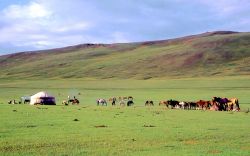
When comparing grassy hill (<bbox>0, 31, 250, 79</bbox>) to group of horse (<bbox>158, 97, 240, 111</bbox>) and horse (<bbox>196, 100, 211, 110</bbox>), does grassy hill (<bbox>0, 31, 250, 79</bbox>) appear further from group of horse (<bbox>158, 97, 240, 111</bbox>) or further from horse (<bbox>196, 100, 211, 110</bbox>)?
horse (<bbox>196, 100, 211, 110</bbox>)

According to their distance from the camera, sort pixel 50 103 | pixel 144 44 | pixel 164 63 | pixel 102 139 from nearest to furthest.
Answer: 1. pixel 102 139
2. pixel 50 103
3. pixel 164 63
4. pixel 144 44

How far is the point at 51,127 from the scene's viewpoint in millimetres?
Answer: 23375

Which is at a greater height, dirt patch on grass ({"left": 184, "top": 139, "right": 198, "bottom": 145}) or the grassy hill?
the grassy hill

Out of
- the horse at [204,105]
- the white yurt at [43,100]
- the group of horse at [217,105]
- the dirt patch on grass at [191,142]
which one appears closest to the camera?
the dirt patch on grass at [191,142]

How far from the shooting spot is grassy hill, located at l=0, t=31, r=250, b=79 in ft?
393

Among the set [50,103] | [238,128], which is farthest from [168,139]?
[50,103]

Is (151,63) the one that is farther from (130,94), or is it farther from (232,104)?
(232,104)

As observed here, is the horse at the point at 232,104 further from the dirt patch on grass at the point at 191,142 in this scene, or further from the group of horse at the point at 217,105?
the dirt patch on grass at the point at 191,142

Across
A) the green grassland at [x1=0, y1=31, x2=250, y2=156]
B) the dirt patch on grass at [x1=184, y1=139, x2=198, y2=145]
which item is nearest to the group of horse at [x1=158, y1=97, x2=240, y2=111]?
the green grassland at [x1=0, y1=31, x2=250, y2=156]

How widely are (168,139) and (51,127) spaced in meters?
6.62

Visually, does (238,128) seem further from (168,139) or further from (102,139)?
(102,139)

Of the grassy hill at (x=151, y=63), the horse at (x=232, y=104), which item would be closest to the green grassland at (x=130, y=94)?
the grassy hill at (x=151, y=63)

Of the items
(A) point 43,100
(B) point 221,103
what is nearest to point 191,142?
(B) point 221,103

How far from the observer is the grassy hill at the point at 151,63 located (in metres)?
120
